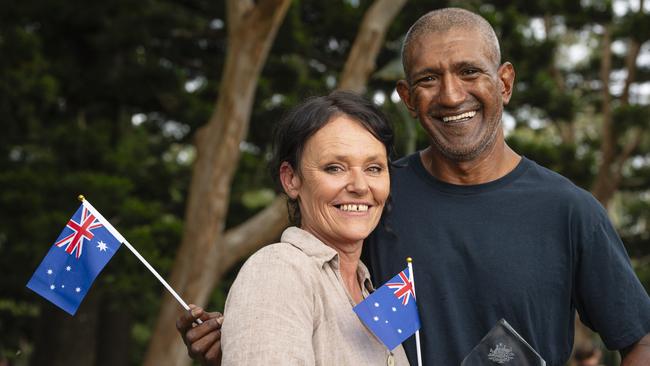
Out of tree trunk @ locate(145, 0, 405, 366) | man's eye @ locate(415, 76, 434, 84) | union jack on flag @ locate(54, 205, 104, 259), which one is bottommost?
union jack on flag @ locate(54, 205, 104, 259)

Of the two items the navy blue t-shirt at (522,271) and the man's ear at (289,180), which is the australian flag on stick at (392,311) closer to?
the navy blue t-shirt at (522,271)

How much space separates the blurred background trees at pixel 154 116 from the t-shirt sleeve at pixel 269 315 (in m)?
5.76

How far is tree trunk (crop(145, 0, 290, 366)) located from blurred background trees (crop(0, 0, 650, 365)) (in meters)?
0.03

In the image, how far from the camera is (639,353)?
100 inches

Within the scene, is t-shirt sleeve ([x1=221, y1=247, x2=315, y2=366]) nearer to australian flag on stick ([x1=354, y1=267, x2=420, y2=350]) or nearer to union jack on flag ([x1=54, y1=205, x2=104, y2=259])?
australian flag on stick ([x1=354, y1=267, x2=420, y2=350])

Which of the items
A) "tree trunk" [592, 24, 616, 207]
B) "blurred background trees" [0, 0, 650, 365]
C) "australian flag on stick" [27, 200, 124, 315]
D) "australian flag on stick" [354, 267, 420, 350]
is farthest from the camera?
"tree trunk" [592, 24, 616, 207]

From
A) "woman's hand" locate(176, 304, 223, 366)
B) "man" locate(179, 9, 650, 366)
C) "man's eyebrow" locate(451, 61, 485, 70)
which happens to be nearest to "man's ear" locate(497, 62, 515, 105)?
"man" locate(179, 9, 650, 366)

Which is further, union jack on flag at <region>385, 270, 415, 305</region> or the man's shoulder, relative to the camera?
the man's shoulder

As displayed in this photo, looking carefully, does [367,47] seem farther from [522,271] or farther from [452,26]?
[522,271]

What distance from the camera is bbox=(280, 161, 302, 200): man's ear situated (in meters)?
2.54

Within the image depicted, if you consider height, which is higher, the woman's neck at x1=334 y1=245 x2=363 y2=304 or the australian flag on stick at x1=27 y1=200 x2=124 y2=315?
the australian flag on stick at x1=27 y1=200 x2=124 y2=315

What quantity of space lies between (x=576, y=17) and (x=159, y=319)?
6985 mm

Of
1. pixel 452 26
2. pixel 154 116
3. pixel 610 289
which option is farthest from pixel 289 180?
pixel 154 116

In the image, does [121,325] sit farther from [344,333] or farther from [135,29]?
[344,333]
